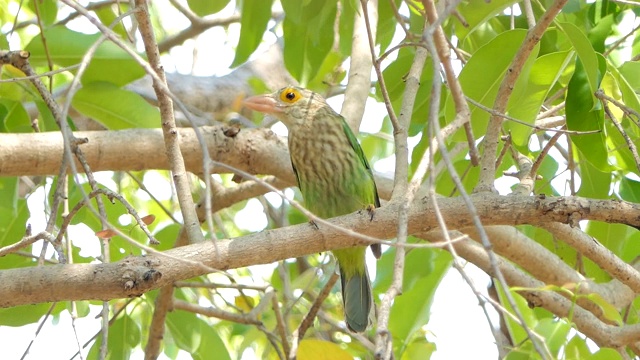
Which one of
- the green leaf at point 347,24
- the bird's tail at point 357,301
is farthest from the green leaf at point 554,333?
the bird's tail at point 357,301

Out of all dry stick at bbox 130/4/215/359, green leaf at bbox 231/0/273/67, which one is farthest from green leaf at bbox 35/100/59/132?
dry stick at bbox 130/4/215/359

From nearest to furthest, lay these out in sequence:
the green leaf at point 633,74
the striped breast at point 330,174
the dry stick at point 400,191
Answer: the dry stick at point 400,191 < the green leaf at point 633,74 < the striped breast at point 330,174

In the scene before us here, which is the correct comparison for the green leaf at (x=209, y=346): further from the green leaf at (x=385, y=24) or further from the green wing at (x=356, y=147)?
the green leaf at (x=385, y=24)

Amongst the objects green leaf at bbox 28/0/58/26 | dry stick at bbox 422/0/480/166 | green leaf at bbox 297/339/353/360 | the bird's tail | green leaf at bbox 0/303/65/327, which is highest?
green leaf at bbox 28/0/58/26

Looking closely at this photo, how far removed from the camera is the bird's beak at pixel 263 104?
16.0 ft

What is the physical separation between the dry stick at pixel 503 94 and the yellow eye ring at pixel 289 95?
6.23 feet

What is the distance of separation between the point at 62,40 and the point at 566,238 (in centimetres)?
219

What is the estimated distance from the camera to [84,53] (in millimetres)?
3807

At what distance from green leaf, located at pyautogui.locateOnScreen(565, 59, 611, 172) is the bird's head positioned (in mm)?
1851

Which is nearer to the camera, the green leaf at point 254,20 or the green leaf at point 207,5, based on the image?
the green leaf at point 207,5

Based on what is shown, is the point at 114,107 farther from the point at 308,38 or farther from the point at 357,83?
the point at 357,83

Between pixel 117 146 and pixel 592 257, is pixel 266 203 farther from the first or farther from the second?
pixel 592 257

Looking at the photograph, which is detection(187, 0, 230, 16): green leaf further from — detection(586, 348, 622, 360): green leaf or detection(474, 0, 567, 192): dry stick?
detection(586, 348, 622, 360): green leaf

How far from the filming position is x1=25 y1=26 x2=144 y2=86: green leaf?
3805 mm
